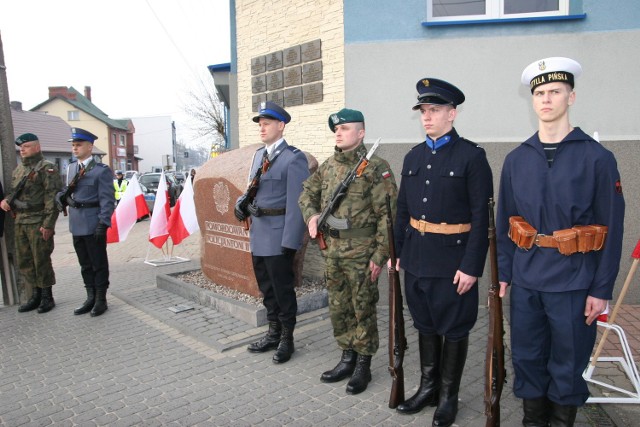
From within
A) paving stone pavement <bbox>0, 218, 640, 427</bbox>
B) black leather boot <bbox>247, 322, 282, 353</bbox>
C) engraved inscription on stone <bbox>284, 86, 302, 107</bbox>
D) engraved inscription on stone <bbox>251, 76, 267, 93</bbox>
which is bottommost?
paving stone pavement <bbox>0, 218, 640, 427</bbox>

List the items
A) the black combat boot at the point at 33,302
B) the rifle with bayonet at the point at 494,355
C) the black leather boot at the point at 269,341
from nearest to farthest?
the rifle with bayonet at the point at 494,355
the black leather boot at the point at 269,341
the black combat boot at the point at 33,302

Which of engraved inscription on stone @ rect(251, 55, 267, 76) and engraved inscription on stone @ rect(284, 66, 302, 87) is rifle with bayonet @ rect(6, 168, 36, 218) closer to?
engraved inscription on stone @ rect(251, 55, 267, 76)

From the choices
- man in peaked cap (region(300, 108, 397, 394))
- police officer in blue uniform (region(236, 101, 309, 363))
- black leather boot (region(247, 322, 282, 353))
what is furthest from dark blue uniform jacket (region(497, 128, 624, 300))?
black leather boot (region(247, 322, 282, 353))

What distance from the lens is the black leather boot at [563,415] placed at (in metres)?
2.51

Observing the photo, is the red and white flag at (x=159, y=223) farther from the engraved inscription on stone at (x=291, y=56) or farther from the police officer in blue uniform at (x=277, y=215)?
the police officer in blue uniform at (x=277, y=215)

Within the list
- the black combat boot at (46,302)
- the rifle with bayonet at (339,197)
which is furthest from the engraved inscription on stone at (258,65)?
the black combat boot at (46,302)

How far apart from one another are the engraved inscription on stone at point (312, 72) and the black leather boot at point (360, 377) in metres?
3.47

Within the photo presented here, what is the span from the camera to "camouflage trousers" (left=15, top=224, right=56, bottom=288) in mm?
5539

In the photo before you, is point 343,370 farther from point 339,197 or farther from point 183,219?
point 183,219

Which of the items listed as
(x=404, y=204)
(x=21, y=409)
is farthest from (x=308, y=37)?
(x=21, y=409)

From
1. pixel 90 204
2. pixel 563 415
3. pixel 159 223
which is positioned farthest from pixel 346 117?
pixel 159 223

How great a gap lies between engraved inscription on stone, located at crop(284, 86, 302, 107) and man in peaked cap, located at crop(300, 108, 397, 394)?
2668mm

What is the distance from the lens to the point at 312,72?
5.81 metres

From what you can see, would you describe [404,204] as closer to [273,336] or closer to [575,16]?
[273,336]
